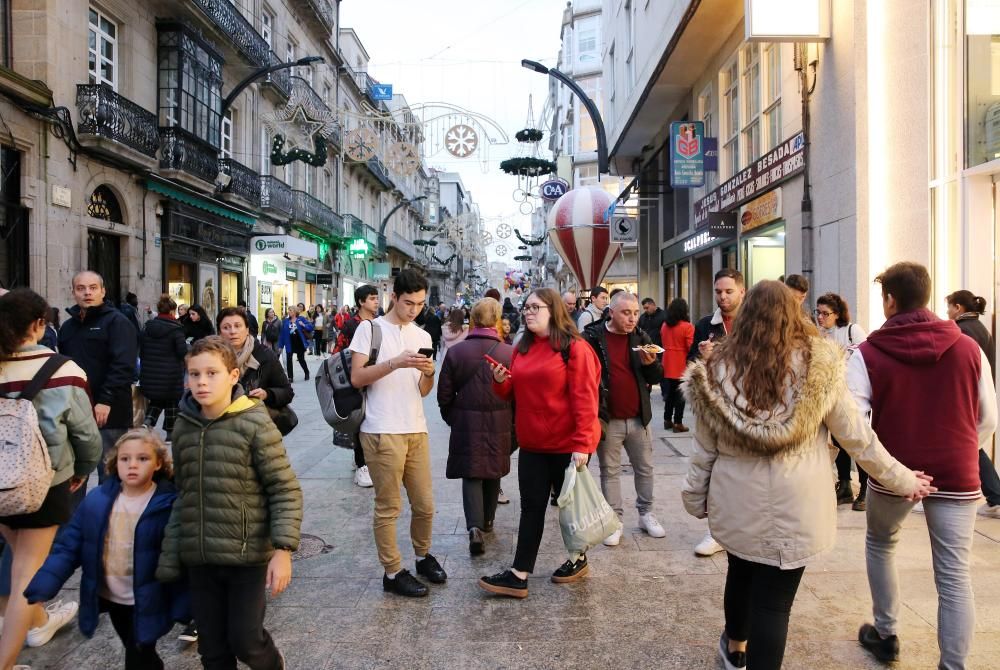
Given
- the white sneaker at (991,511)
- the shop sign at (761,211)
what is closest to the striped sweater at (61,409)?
the white sneaker at (991,511)

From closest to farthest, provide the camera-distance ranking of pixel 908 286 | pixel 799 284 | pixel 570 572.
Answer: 1. pixel 908 286
2. pixel 570 572
3. pixel 799 284

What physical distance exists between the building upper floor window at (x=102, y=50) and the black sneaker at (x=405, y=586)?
596 inches

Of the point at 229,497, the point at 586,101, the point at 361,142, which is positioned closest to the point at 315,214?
the point at 361,142

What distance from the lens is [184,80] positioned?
18047 mm

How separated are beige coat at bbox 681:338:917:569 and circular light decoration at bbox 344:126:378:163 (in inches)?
465

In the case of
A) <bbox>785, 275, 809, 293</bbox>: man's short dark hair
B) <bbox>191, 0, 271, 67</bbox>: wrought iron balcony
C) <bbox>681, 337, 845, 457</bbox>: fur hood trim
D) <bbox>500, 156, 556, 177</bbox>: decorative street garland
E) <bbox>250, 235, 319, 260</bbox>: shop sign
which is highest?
<bbox>191, 0, 271, 67</bbox>: wrought iron balcony

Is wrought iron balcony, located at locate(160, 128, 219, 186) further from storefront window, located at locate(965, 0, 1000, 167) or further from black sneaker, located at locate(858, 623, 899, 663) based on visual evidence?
black sneaker, located at locate(858, 623, 899, 663)

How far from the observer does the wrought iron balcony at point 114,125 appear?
14359 millimetres

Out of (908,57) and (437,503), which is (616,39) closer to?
(908,57)

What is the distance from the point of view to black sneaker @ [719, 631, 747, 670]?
10.4ft

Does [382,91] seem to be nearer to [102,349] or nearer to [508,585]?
[102,349]

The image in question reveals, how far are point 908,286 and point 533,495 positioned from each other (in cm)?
222

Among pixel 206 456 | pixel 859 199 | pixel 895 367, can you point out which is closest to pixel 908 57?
pixel 859 199

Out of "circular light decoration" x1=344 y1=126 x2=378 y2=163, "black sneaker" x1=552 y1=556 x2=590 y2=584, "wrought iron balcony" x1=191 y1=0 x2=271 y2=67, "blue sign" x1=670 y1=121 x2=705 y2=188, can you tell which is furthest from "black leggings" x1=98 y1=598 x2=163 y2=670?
"wrought iron balcony" x1=191 y1=0 x2=271 y2=67
